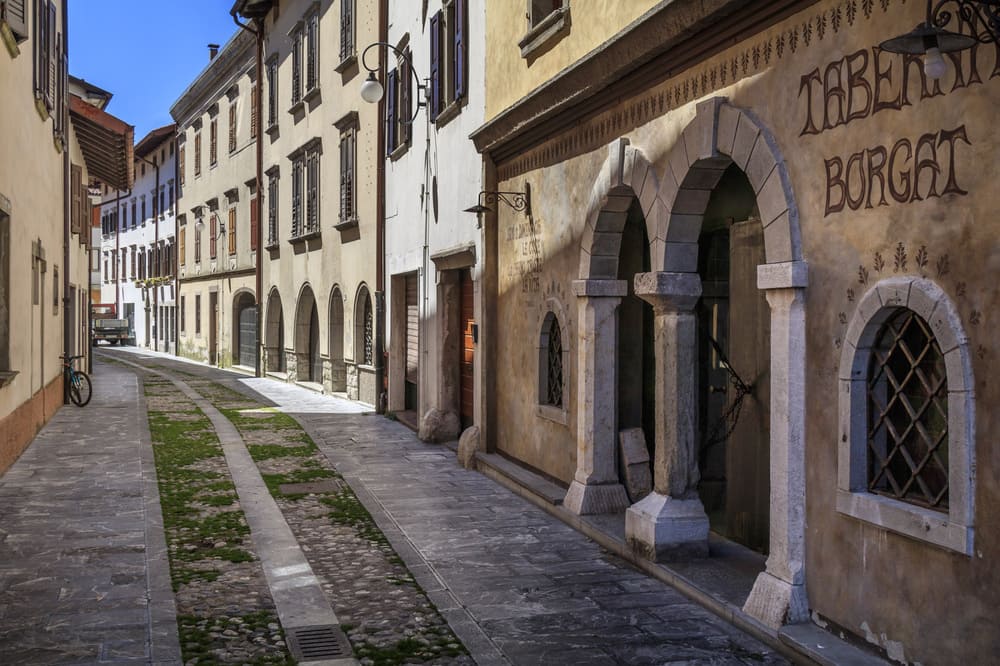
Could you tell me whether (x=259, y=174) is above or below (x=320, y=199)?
above

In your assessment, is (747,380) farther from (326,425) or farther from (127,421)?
(127,421)

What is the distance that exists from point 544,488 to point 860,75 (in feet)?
18.5

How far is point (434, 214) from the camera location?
15.1 meters

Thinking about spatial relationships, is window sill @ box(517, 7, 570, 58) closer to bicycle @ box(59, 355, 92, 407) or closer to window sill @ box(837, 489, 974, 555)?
window sill @ box(837, 489, 974, 555)

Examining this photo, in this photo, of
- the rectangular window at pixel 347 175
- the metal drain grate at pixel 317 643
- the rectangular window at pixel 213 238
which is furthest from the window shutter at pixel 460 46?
the rectangular window at pixel 213 238

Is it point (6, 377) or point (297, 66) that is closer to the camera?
point (6, 377)

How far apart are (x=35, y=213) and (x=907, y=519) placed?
509 inches

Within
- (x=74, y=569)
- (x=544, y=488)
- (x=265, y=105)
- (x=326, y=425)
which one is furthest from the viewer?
(x=265, y=105)

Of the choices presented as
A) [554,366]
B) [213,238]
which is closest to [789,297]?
[554,366]

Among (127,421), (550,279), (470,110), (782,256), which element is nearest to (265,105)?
(127,421)

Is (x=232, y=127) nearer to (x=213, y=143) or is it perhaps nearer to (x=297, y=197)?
(x=213, y=143)

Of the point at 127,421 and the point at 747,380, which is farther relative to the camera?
the point at 127,421

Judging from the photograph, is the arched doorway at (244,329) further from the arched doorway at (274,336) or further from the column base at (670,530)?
the column base at (670,530)

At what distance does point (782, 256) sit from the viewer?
607 centimetres
